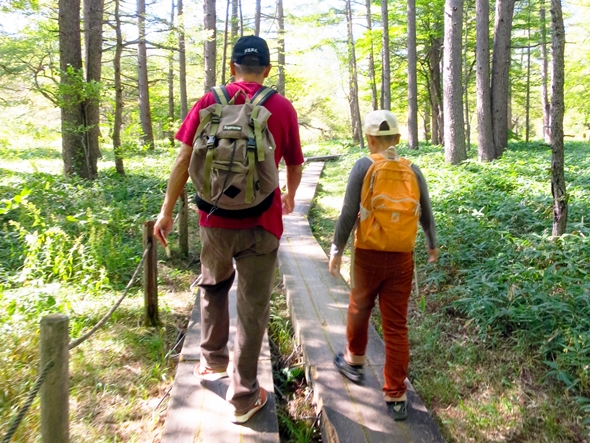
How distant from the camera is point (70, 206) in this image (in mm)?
7008

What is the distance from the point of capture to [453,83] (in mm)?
11008

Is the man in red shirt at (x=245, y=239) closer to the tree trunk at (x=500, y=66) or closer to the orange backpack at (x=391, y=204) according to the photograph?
the orange backpack at (x=391, y=204)

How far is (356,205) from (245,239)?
757mm

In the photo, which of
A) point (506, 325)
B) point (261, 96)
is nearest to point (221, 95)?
point (261, 96)

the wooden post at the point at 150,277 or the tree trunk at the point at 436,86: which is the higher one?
the tree trunk at the point at 436,86

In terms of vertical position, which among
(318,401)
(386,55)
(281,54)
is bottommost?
(318,401)

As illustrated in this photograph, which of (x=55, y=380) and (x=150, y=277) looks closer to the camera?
(x=55, y=380)

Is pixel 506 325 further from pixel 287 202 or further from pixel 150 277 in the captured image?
pixel 150 277

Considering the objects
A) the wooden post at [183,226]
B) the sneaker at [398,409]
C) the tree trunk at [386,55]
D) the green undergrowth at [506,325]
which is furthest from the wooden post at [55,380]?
the tree trunk at [386,55]

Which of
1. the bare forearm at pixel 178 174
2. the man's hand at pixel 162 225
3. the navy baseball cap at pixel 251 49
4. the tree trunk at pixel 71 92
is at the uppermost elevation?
the tree trunk at pixel 71 92

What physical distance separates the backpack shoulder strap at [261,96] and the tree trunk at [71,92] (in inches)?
299

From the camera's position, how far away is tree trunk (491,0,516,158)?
41.0ft

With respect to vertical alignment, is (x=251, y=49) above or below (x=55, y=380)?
above

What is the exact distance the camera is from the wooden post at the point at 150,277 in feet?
12.8
